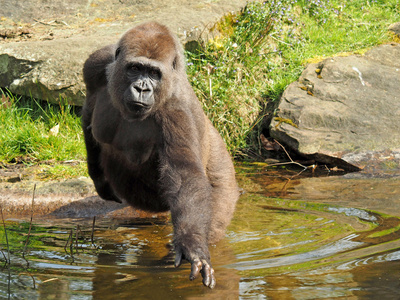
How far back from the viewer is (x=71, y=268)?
3.58 meters

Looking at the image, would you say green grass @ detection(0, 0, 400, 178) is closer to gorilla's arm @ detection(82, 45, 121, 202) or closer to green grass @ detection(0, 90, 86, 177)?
green grass @ detection(0, 90, 86, 177)

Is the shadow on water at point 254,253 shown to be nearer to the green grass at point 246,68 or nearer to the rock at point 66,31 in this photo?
the green grass at point 246,68


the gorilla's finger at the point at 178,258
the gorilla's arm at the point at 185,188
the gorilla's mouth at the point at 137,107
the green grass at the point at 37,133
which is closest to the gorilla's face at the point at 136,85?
the gorilla's mouth at the point at 137,107

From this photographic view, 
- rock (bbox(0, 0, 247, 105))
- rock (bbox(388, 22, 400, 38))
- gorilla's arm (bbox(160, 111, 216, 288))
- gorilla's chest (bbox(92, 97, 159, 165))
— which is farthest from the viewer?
rock (bbox(388, 22, 400, 38))

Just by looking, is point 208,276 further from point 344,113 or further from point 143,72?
point 344,113

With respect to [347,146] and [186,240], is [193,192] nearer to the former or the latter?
[186,240]

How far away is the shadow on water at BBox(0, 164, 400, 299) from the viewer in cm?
315

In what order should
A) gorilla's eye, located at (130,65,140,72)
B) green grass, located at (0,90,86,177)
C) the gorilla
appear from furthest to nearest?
1. green grass, located at (0,90,86,177)
2. gorilla's eye, located at (130,65,140,72)
3. the gorilla

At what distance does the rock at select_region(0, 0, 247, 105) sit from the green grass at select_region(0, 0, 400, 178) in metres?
0.25

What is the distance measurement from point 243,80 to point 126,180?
3.88 m

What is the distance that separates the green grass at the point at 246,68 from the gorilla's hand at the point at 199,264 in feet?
10.5

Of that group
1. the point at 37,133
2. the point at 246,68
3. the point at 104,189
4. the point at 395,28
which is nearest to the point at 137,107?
the point at 104,189

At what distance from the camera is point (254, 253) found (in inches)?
158

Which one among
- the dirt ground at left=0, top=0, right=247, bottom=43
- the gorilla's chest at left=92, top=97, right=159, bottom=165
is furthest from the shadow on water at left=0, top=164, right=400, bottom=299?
the dirt ground at left=0, top=0, right=247, bottom=43
